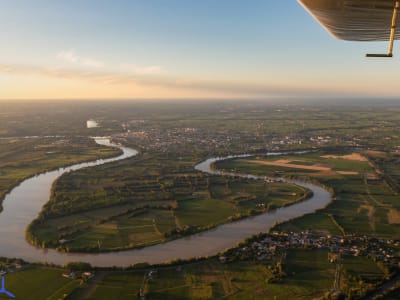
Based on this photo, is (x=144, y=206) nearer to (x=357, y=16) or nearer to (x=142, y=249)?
(x=142, y=249)

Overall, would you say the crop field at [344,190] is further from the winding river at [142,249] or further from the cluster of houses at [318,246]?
the winding river at [142,249]

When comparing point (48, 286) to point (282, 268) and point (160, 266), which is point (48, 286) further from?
point (282, 268)

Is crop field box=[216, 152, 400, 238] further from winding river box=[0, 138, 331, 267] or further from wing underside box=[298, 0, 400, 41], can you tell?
wing underside box=[298, 0, 400, 41]

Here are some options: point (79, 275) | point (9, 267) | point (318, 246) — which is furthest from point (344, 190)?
point (9, 267)

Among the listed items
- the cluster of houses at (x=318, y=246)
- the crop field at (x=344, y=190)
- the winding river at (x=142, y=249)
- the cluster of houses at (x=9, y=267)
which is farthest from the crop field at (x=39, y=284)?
the crop field at (x=344, y=190)

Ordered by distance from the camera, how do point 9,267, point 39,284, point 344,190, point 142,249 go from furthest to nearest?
1. point 344,190
2. point 142,249
3. point 9,267
4. point 39,284
